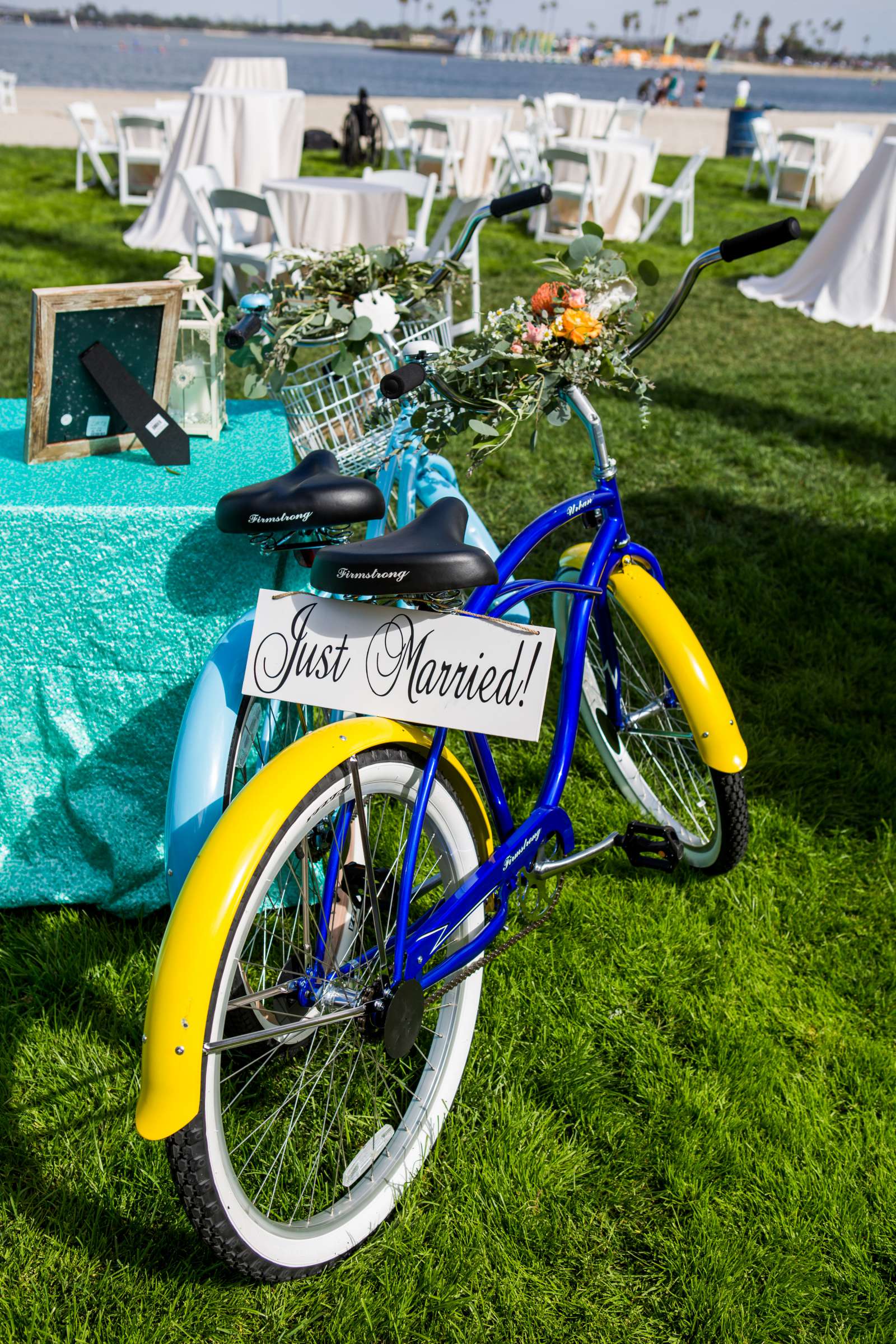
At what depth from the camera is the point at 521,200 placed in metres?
2.06

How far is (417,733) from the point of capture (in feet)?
5.29

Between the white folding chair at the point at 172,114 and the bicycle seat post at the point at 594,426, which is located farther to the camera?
the white folding chair at the point at 172,114

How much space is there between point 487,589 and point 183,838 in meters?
0.63

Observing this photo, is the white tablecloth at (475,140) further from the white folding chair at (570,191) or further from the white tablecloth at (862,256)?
the white tablecloth at (862,256)

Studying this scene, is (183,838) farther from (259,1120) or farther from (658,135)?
(658,135)

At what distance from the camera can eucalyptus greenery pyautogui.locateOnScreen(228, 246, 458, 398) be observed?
7.11 feet

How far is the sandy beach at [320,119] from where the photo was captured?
52.4ft

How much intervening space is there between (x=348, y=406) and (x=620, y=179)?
10.4m

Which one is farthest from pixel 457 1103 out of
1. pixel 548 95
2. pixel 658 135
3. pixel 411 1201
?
pixel 658 135

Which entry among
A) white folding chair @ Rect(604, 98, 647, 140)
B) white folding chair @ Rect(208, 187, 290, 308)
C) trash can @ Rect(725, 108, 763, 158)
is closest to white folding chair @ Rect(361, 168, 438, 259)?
white folding chair @ Rect(208, 187, 290, 308)

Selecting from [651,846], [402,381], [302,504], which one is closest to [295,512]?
[302,504]

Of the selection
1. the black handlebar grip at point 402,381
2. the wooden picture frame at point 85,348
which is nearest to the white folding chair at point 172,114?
the wooden picture frame at point 85,348

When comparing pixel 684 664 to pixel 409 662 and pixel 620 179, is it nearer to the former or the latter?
pixel 409 662

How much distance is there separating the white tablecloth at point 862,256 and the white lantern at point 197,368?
742cm
